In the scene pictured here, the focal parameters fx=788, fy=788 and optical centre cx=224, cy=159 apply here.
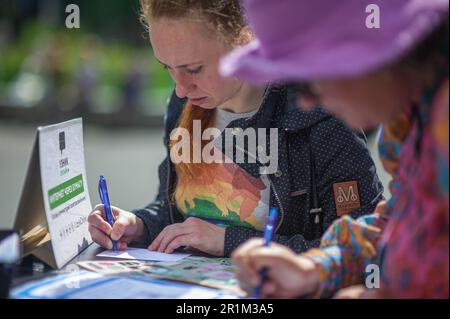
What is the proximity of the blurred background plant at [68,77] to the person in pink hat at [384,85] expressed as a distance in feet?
33.4

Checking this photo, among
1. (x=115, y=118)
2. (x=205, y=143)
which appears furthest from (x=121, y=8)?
(x=205, y=143)

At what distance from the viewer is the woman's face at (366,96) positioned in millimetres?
1197

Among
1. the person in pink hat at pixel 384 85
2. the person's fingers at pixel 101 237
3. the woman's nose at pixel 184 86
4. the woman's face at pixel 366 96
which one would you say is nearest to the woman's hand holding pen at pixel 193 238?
the person's fingers at pixel 101 237

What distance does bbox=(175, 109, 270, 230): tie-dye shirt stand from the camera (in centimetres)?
209

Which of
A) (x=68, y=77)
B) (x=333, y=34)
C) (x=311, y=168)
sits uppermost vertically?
(x=68, y=77)

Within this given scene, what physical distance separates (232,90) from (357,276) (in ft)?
2.62

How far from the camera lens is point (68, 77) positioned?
14.6 metres

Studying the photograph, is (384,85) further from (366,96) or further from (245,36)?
(245,36)

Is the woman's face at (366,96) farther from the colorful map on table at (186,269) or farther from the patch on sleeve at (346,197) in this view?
the patch on sleeve at (346,197)

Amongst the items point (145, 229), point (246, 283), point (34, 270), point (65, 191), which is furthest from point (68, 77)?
point (246, 283)

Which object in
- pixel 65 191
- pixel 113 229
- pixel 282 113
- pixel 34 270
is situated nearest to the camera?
pixel 34 270

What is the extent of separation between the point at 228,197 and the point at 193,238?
19 centimetres

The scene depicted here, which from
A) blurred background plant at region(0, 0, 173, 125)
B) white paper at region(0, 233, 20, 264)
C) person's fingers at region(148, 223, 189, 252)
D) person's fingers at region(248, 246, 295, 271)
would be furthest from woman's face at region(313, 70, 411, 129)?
blurred background plant at region(0, 0, 173, 125)
